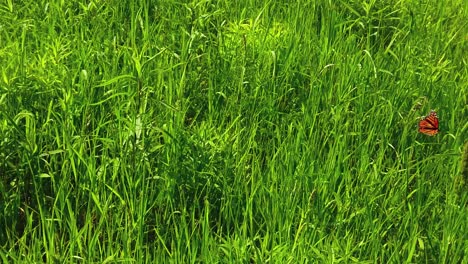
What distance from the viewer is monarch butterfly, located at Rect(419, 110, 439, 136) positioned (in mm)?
2266

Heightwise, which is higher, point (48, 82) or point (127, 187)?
point (48, 82)

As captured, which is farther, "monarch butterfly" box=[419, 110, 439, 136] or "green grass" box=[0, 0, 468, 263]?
"monarch butterfly" box=[419, 110, 439, 136]

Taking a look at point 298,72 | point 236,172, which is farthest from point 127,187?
point 298,72

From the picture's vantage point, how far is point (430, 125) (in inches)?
89.8

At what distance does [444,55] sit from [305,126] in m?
1.05

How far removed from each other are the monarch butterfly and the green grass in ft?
0.39

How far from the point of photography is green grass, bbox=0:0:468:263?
215 centimetres

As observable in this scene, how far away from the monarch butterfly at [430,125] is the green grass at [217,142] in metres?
0.12

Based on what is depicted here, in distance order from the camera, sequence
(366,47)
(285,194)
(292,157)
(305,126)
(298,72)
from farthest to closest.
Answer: (366,47), (298,72), (305,126), (292,157), (285,194)

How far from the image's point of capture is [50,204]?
2.30 meters

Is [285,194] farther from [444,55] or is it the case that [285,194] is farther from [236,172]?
A: [444,55]

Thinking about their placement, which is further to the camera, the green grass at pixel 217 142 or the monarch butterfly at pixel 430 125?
the monarch butterfly at pixel 430 125

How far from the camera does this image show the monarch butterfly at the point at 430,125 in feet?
7.43

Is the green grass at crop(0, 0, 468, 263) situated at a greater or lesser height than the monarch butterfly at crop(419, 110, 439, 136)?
lesser
